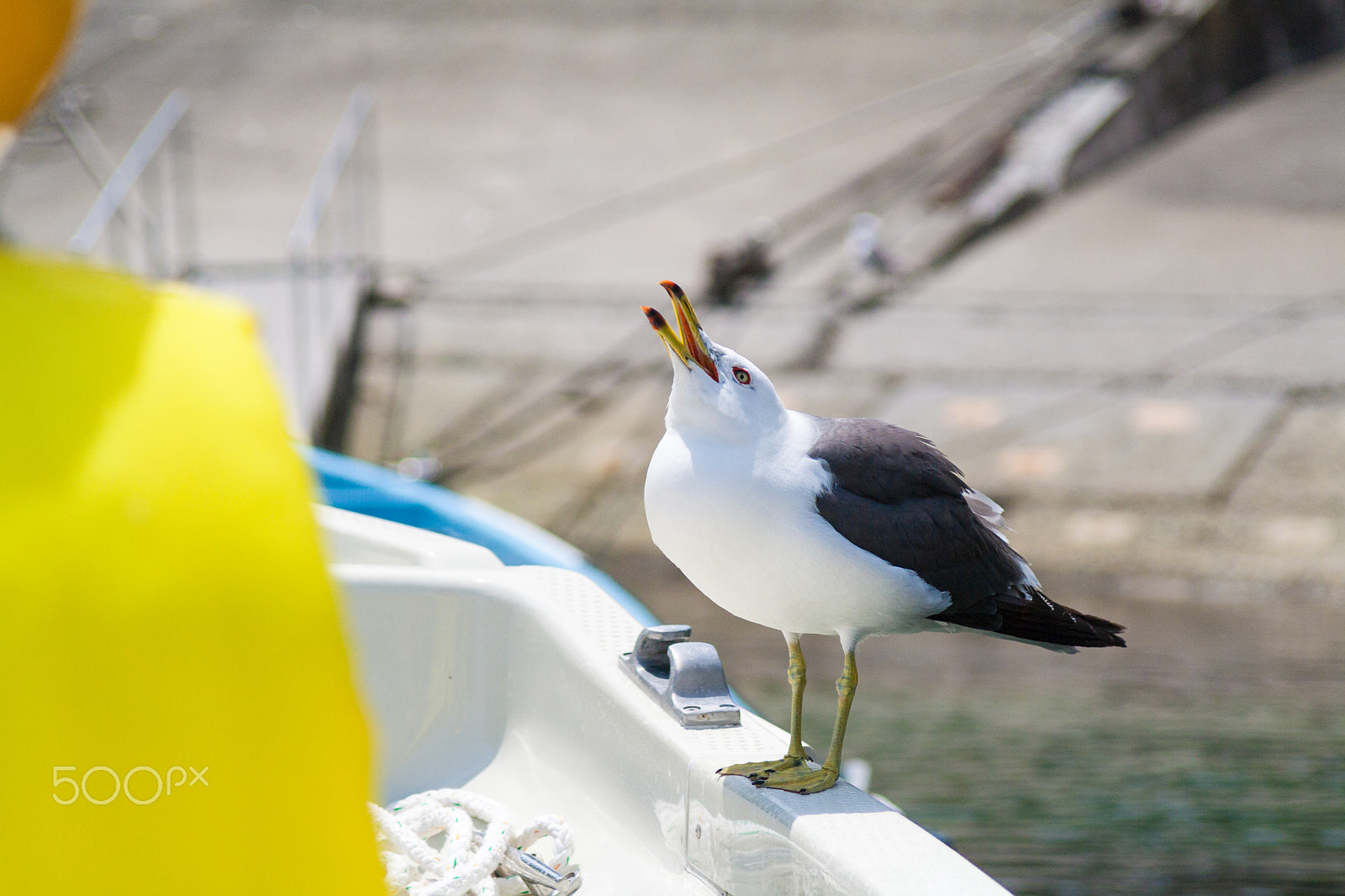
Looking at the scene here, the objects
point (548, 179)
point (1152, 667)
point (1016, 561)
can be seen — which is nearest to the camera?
point (1016, 561)

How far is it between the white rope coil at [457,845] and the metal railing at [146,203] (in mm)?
4149

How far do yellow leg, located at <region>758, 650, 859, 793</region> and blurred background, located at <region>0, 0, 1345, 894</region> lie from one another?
2.64 meters

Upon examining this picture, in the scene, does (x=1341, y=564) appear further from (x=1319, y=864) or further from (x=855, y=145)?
(x=855, y=145)

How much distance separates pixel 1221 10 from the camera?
34.1ft

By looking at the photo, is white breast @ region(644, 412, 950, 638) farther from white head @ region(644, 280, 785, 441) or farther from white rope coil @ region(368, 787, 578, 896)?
white rope coil @ region(368, 787, 578, 896)

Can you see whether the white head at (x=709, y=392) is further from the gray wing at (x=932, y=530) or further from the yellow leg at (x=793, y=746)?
the yellow leg at (x=793, y=746)

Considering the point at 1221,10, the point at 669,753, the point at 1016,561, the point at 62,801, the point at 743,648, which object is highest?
the point at 1221,10

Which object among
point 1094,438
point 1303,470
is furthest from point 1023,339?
point 1303,470

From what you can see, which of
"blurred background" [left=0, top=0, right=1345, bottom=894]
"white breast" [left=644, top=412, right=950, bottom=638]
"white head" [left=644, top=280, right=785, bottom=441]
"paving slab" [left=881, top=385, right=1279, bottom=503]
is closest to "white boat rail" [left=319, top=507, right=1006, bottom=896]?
"white breast" [left=644, top=412, right=950, bottom=638]

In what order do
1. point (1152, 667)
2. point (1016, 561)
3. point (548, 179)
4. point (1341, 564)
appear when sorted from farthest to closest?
point (548, 179) → point (1341, 564) → point (1152, 667) → point (1016, 561)

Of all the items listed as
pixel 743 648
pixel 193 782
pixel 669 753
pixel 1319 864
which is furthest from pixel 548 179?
pixel 193 782

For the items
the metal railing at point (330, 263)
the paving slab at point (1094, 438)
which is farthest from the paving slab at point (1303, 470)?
the metal railing at point (330, 263)

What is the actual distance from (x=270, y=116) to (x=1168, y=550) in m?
7.16

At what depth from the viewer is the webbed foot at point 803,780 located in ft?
4.65
